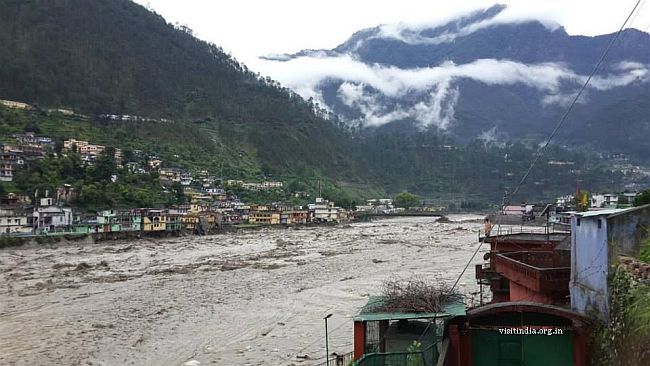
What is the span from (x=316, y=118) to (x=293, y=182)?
186ft

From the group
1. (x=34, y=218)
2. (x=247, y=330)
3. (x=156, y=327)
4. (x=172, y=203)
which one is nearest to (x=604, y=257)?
(x=247, y=330)

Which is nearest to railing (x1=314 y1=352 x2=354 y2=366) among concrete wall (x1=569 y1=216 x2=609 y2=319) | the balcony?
the balcony

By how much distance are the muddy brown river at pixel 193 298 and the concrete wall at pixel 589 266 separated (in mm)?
7652

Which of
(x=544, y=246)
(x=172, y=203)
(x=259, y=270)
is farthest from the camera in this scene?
(x=172, y=203)

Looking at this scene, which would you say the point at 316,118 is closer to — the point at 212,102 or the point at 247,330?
the point at 212,102

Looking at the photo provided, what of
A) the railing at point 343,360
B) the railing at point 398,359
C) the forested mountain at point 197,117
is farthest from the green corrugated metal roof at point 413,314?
the forested mountain at point 197,117

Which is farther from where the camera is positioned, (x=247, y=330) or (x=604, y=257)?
(x=247, y=330)

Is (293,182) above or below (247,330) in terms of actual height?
above

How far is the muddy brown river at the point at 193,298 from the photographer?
16.8 metres

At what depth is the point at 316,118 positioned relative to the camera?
179 metres

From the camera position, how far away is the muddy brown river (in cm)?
1680

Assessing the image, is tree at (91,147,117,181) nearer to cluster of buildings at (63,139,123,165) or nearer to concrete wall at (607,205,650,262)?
cluster of buildings at (63,139,123,165)

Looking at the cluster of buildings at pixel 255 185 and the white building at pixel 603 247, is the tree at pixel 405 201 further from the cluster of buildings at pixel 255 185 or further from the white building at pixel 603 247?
the white building at pixel 603 247

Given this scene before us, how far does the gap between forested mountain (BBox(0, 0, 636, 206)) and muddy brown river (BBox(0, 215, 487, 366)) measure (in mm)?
46834
